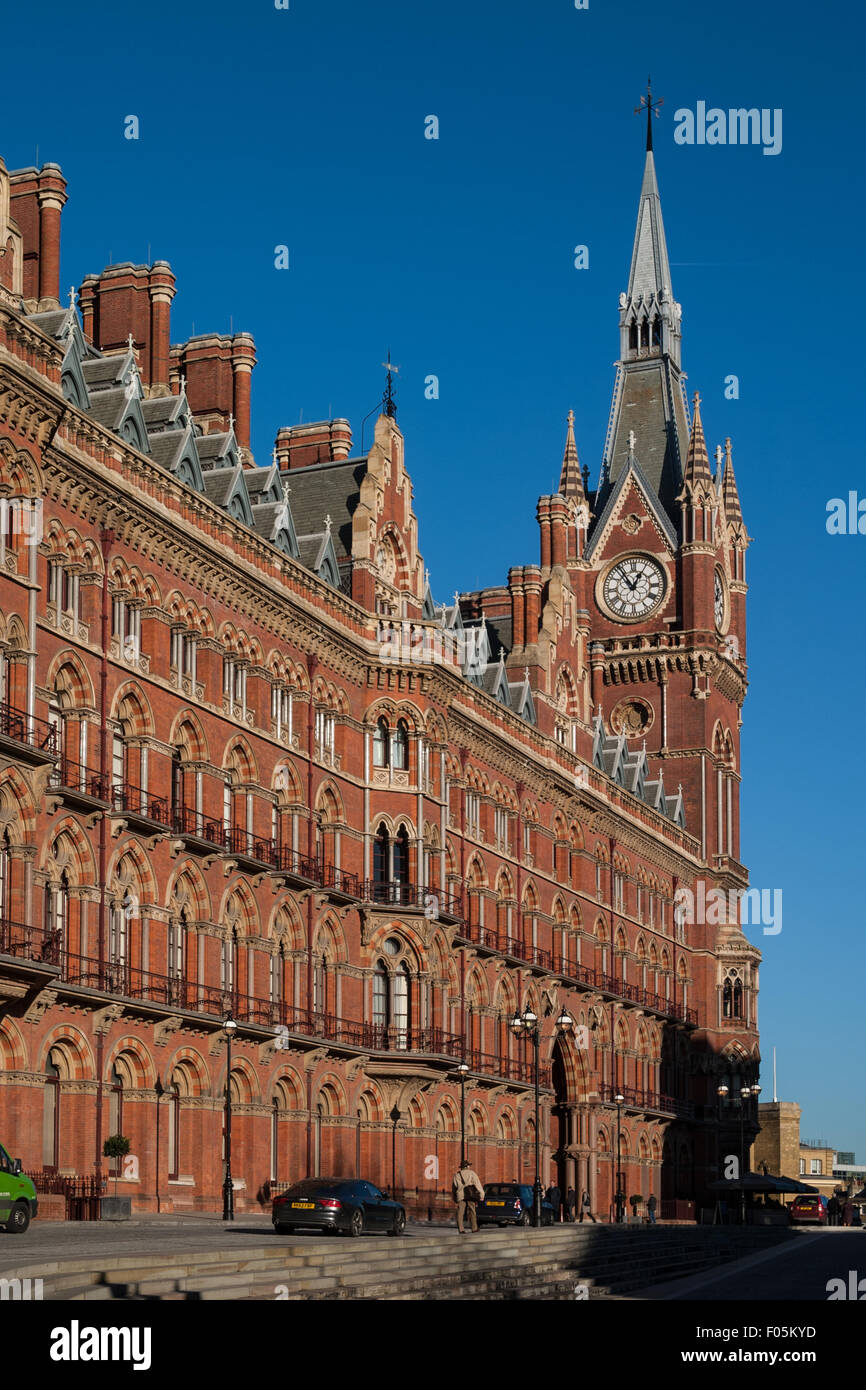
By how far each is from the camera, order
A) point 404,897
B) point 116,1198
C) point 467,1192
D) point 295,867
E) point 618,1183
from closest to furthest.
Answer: point 467,1192, point 116,1198, point 295,867, point 404,897, point 618,1183

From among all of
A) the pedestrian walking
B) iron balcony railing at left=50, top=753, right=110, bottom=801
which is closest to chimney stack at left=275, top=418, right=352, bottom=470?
iron balcony railing at left=50, top=753, right=110, bottom=801

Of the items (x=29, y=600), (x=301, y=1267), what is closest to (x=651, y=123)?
(x=29, y=600)

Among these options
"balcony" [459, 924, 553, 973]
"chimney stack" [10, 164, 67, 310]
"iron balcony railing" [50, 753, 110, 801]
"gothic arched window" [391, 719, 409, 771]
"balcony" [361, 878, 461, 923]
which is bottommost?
"balcony" [459, 924, 553, 973]

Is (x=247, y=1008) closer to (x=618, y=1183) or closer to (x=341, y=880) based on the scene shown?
(x=341, y=880)

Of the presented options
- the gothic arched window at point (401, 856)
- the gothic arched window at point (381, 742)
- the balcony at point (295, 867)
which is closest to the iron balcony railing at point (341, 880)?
the balcony at point (295, 867)

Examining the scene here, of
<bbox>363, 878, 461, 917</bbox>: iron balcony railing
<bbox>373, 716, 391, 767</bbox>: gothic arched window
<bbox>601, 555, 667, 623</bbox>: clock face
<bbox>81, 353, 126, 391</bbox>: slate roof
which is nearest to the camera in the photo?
<bbox>81, 353, 126, 391</bbox>: slate roof

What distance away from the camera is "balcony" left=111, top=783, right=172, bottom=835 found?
180 ft

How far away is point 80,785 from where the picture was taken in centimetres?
5344

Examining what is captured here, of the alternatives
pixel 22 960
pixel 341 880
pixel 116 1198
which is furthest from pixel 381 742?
pixel 22 960

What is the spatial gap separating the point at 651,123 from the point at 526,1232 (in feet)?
328

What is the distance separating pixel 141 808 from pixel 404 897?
17444 mm

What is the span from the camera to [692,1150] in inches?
4419

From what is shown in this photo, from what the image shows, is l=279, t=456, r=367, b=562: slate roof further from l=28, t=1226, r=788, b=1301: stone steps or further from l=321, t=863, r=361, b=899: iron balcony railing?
l=28, t=1226, r=788, b=1301: stone steps

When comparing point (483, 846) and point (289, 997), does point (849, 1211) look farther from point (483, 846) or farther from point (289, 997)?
point (289, 997)
